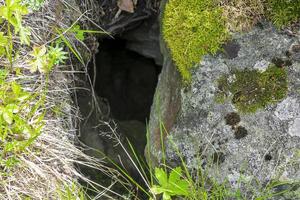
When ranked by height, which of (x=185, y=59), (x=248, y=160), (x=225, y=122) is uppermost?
(x=185, y=59)

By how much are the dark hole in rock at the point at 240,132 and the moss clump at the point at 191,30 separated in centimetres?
40

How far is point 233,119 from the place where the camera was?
8.79 feet

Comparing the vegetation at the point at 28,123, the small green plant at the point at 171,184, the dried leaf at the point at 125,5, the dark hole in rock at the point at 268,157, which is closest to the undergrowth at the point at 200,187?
the small green plant at the point at 171,184

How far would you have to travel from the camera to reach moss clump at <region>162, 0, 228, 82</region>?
108 inches

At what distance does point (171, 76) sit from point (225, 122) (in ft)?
1.67

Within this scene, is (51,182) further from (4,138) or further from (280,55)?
(280,55)

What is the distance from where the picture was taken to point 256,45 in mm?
2744

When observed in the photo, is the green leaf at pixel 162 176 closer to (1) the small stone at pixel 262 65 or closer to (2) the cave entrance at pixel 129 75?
(1) the small stone at pixel 262 65

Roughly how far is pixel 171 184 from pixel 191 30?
85cm

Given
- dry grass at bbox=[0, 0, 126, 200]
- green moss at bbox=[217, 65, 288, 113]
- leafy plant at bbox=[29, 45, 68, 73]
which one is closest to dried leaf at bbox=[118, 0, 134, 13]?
dry grass at bbox=[0, 0, 126, 200]

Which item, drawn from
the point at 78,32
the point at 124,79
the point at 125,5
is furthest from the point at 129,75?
the point at 78,32

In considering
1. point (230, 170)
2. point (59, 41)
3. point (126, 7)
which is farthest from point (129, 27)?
point (230, 170)

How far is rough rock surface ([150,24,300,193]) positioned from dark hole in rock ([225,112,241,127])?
0.05ft

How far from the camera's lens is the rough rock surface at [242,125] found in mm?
2598
